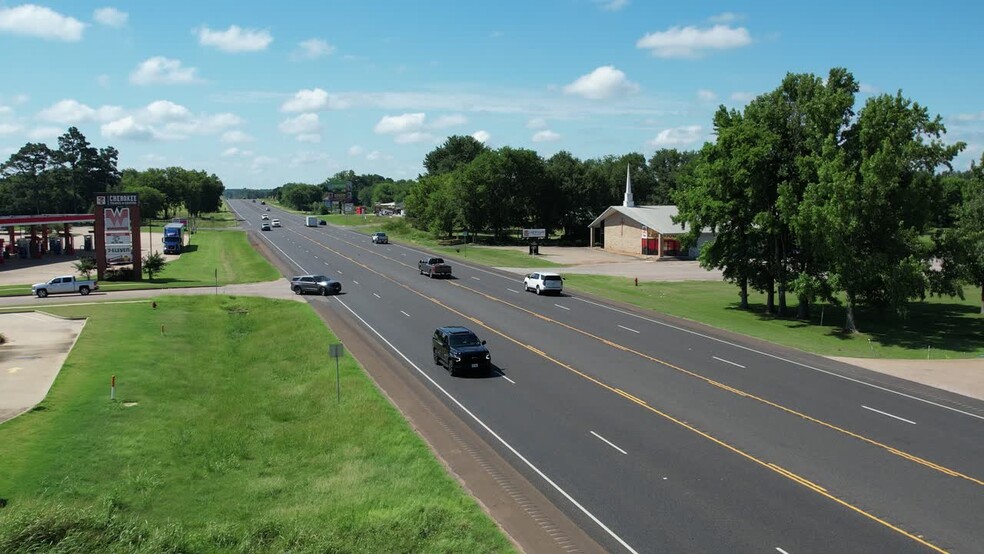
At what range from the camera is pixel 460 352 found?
1112 inches

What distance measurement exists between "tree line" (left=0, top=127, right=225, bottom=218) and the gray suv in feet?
368

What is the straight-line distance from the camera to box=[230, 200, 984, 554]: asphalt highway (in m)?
14.8

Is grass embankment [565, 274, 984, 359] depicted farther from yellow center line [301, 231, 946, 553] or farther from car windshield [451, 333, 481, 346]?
car windshield [451, 333, 481, 346]

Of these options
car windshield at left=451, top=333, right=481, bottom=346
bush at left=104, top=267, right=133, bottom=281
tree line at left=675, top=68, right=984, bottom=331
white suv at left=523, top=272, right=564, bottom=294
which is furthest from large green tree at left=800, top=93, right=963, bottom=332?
bush at left=104, top=267, right=133, bottom=281

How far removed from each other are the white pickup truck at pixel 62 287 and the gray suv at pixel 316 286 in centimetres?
1638

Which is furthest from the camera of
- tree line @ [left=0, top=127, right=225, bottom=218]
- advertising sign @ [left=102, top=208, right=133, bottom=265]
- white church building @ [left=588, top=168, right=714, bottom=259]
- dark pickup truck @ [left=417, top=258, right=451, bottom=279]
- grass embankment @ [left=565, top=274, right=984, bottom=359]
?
tree line @ [left=0, top=127, right=225, bottom=218]

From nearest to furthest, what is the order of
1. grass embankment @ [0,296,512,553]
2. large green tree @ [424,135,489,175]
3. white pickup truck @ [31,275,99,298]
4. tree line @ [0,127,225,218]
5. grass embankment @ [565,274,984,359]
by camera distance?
grass embankment @ [0,296,512,553] → grass embankment @ [565,274,984,359] → white pickup truck @ [31,275,99,298] → tree line @ [0,127,225,218] → large green tree @ [424,135,489,175]

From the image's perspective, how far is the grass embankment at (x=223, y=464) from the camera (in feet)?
42.1

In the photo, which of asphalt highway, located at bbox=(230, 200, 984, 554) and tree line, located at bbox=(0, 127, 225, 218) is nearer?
asphalt highway, located at bbox=(230, 200, 984, 554)

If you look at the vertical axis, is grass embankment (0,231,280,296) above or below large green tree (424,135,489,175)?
below

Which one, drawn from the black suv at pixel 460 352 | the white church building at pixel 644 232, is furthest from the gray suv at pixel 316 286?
the white church building at pixel 644 232

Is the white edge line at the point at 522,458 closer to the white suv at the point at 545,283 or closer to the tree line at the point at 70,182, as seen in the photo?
the white suv at the point at 545,283

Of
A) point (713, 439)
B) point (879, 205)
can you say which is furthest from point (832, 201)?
point (713, 439)

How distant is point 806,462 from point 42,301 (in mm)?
51739
